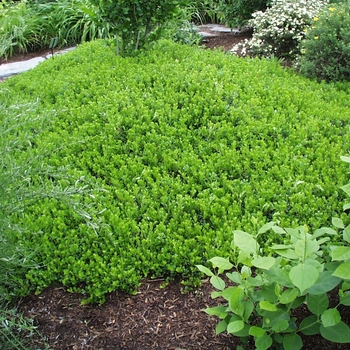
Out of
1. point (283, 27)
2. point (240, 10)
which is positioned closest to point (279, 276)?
point (283, 27)

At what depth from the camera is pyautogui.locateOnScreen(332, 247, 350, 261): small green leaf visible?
82.6 inches

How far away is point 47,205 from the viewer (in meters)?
3.59

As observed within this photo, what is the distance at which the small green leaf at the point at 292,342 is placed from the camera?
88.7 inches

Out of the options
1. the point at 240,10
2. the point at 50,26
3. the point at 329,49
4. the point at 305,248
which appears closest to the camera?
the point at 305,248

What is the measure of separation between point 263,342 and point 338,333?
1.18ft

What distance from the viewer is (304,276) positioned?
2.02 meters

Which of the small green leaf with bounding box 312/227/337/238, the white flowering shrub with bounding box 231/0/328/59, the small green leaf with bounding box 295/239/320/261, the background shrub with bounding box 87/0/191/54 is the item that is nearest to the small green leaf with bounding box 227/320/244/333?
the small green leaf with bounding box 295/239/320/261

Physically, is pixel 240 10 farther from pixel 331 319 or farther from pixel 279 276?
pixel 331 319

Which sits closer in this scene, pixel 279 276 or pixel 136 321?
pixel 279 276

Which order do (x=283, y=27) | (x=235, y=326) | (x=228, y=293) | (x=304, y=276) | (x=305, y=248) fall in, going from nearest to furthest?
(x=304, y=276), (x=305, y=248), (x=235, y=326), (x=228, y=293), (x=283, y=27)

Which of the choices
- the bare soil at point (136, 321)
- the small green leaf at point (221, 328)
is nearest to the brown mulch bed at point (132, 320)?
the bare soil at point (136, 321)

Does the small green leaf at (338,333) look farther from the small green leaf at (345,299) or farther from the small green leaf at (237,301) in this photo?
the small green leaf at (237,301)

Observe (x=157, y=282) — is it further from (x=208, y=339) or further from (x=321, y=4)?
(x=321, y=4)

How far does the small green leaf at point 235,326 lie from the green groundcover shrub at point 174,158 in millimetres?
747
